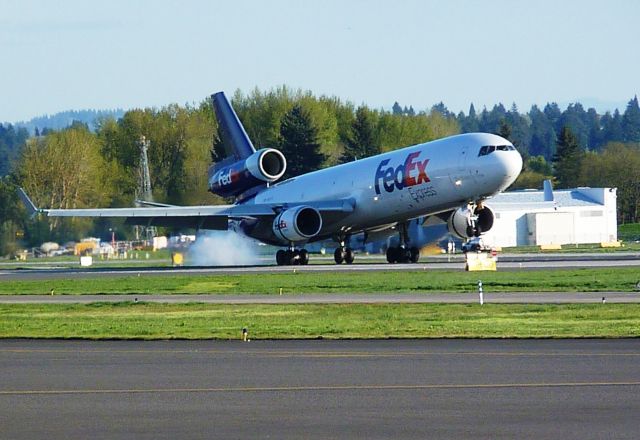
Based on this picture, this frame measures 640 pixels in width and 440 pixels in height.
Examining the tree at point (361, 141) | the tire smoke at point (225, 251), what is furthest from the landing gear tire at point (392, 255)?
the tree at point (361, 141)

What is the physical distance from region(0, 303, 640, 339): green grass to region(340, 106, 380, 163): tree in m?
98.1

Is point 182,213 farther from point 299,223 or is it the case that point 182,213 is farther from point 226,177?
point 299,223

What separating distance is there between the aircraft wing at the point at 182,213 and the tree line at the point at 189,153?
10439mm

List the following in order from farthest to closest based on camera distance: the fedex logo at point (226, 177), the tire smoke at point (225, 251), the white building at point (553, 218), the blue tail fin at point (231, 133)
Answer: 1. the white building at point (553, 218)
2. the blue tail fin at point (231, 133)
3. the fedex logo at point (226, 177)
4. the tire smoke at point (225, 251)

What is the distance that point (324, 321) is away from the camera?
2820cm

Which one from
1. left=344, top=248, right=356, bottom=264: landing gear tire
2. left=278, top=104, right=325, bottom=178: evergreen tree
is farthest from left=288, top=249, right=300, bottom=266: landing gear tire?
left=278, top=104, right=325, bottom=178: evergreen tree

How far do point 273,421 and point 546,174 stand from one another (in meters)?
154

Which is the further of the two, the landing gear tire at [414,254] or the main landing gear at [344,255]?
the main landing gear at [344,255]

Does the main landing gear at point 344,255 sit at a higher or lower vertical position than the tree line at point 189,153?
lower

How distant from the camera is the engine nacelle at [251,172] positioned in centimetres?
6253

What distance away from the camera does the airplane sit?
51250 millimetres

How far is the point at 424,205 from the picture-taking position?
5306 centimetres

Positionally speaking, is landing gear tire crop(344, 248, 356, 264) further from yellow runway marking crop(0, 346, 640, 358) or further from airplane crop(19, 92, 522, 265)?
yellow runway marking crop(0, 346, 640, 358)

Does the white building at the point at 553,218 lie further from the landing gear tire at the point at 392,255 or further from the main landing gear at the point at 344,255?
the landing gear tire at the point at 392,255
